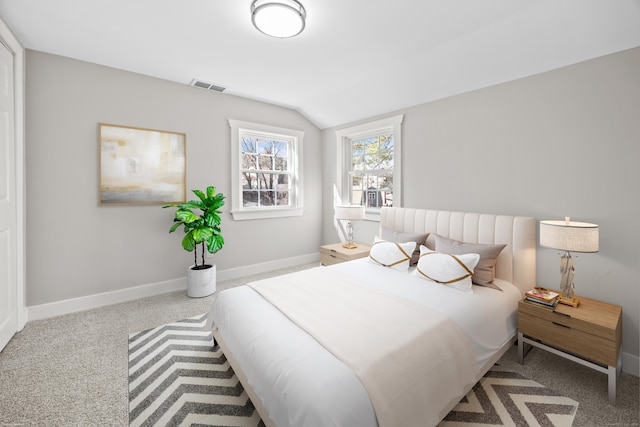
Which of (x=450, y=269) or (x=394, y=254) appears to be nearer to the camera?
(x=450, y=269)

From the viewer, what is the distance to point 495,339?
75.9 inches

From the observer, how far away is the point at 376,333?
153 centimetres

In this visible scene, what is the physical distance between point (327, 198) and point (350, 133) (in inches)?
46.1

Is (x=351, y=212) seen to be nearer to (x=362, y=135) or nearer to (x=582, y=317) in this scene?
(x=362, y=135)

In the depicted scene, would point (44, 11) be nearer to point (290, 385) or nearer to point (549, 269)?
point (290, 385)

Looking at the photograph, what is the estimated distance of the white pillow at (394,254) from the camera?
273cm

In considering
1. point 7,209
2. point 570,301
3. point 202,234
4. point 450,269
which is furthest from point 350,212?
point 7,209

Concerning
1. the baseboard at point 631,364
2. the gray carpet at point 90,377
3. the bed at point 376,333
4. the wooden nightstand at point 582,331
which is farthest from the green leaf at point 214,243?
the baseboard at point 631,364

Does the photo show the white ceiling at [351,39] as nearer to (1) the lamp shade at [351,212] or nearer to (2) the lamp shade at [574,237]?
(2) the lamp shade at [574,237]

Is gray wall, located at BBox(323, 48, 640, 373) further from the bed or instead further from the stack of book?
the stack of book

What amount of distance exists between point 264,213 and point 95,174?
6.83ft

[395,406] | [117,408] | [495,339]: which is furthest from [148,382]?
[495,339]

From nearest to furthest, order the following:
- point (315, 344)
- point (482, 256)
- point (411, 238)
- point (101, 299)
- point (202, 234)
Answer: point (315, 344) < point (482, 256) < point (411, 238) < point (101, 299) < point (202, 234)

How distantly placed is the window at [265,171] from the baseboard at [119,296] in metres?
0.81
